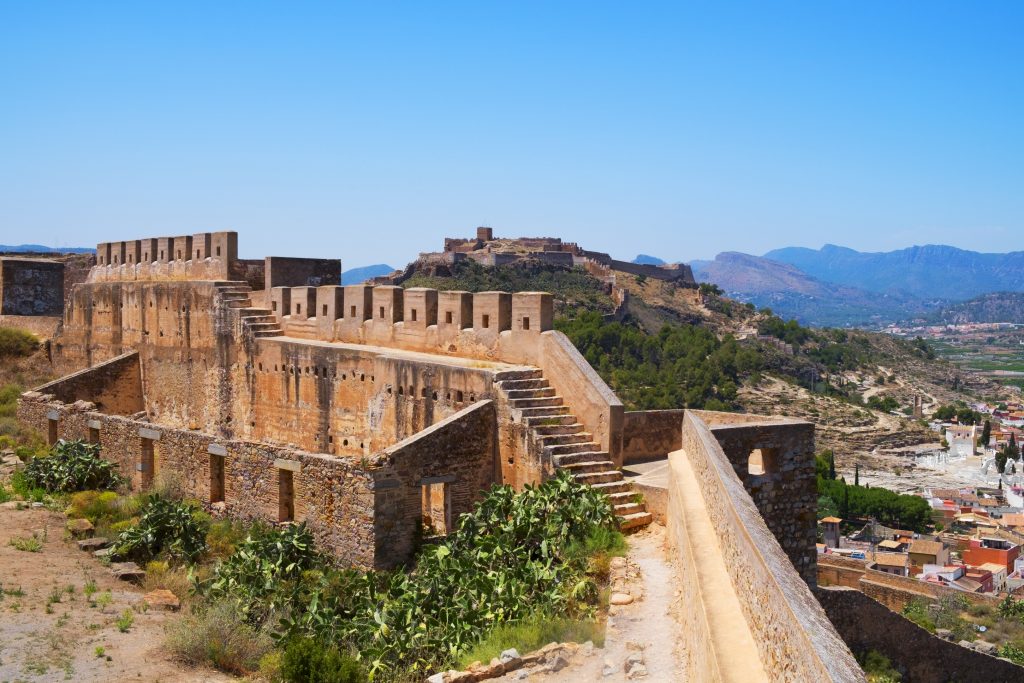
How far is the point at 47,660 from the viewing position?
27.9 feet

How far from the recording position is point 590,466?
11.6m

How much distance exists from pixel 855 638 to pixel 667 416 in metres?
5.16

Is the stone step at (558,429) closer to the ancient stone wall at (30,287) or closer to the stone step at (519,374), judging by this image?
the stone step at (519,374)

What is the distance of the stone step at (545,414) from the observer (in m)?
12.0

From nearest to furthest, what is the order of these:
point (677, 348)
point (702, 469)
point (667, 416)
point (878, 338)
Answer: point (702, 469) < point (667, 416) < point (677, 348) < point (878, 338)

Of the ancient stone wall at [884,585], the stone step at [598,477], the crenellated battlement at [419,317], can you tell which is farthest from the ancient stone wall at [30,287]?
the ancient stone wall at [884,585]

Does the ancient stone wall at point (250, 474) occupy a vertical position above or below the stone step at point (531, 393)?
below

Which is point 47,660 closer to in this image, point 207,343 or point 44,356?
point 207,343

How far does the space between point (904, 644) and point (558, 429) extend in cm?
816

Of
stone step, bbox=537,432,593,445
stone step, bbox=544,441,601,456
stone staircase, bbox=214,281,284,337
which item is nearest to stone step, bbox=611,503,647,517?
stone step, bbox=544,441,601,456

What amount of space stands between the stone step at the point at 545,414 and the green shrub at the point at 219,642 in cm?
414

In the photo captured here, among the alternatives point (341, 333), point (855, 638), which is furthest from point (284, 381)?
point (855, 638)

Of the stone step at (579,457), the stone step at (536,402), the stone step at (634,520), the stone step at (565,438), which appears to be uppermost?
the stone step at (536,402)

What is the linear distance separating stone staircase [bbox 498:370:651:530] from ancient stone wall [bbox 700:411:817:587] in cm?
175
